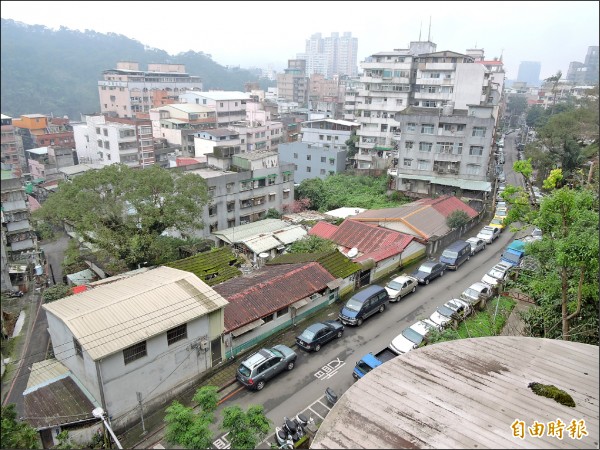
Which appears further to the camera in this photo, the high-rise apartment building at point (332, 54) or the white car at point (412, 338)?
the high-rise apartment building at point (332, 54)

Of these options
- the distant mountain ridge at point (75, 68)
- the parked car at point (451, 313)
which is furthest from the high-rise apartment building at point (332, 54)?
the parked car at point (451, 313)

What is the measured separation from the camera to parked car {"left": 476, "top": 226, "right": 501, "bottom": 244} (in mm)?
27909

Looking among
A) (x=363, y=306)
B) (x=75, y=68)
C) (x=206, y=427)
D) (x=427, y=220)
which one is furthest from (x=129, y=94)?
(x=206, y=427)

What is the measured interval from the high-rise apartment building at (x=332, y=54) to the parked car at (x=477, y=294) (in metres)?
165

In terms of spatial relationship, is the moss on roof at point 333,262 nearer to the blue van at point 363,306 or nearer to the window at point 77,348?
the blue van at point 363,306

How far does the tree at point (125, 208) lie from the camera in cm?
2073

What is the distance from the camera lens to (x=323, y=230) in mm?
26906

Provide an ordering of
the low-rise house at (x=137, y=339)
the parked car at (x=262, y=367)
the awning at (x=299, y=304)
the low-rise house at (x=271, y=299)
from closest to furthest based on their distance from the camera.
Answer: the low-rise house at (x=137, y=339) < the parked car at (x=262, y=367) < the low-rise house at (x=271, y=299) < the awning at (x=299, y=304)

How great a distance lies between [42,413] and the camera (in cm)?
1209

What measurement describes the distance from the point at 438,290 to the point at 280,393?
11059 millimetres

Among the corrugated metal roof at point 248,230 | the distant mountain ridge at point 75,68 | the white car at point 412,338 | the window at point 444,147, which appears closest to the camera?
the white car at point 412,338

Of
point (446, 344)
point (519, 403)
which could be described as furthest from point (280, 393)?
point (519, 403)

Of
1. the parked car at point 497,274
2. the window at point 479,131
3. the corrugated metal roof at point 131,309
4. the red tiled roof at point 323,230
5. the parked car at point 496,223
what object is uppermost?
the window at point 479,131

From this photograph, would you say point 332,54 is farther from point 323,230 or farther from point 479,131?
point 323,230
